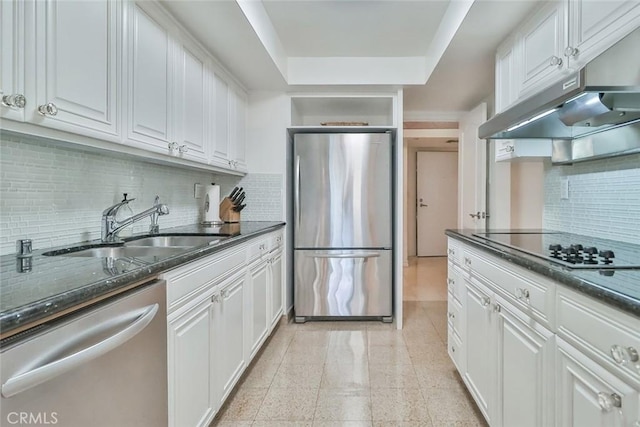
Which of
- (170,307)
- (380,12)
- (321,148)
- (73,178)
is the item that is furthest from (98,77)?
(321,148)

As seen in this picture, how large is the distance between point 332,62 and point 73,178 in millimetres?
2136

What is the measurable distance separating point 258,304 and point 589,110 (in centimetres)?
198

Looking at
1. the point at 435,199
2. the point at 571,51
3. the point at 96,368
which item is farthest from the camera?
the point at 435,199

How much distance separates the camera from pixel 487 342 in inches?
59.8

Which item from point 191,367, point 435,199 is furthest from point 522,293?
point 435,199

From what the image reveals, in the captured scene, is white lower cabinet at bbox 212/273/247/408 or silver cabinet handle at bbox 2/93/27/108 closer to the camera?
silver cabinet handle at bbox 2/93/27/108

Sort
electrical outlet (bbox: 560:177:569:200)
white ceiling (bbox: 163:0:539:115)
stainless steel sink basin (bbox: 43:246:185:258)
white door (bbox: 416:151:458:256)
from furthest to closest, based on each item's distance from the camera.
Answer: white door (bbox: 416:151:458:256) < electrical outlet (bbox: 560:177:569:200) < white ceiling (bbox: 163:0:539:115) < stainless steel sink basin (bbox: 43:246:185:258)

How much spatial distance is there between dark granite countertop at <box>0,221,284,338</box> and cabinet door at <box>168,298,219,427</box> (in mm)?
247

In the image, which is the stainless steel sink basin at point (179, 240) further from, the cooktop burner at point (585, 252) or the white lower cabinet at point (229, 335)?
the cooktop burner at point (585, 252)

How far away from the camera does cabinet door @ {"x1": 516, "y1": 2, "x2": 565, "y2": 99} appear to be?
163 centimetres

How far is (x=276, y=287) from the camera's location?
283 centimetres

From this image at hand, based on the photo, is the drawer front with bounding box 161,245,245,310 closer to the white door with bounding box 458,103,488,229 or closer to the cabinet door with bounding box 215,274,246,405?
the cabinet door with bounding box 215,274,246,405

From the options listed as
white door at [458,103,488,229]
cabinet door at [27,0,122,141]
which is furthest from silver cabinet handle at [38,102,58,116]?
white door at [458,103,488,229]

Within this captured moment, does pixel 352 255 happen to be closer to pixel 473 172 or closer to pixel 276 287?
pixel 276 287
